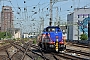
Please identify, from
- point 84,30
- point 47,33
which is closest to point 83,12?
point 84,30

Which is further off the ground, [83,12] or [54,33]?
[83,12]

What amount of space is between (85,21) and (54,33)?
312ft

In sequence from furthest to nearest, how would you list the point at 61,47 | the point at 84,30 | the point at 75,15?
the point at 75,15
the point at 84,30
the point at 61,47

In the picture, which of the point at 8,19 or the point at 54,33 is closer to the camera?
the point at 54,33

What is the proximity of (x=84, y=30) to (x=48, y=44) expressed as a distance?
95.1 meters

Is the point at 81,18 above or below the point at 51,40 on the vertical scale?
above

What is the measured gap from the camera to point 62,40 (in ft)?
79.8

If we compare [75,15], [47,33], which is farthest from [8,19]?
[47,33]

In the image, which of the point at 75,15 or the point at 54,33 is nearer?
the point at 54,33

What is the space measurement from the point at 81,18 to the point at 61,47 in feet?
334

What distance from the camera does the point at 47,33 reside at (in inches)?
991

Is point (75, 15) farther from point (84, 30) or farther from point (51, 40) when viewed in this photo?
point (51, 40)

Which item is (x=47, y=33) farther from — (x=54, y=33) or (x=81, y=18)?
(x=81, y=18)

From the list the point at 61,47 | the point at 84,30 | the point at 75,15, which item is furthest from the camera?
the point at 75,15
